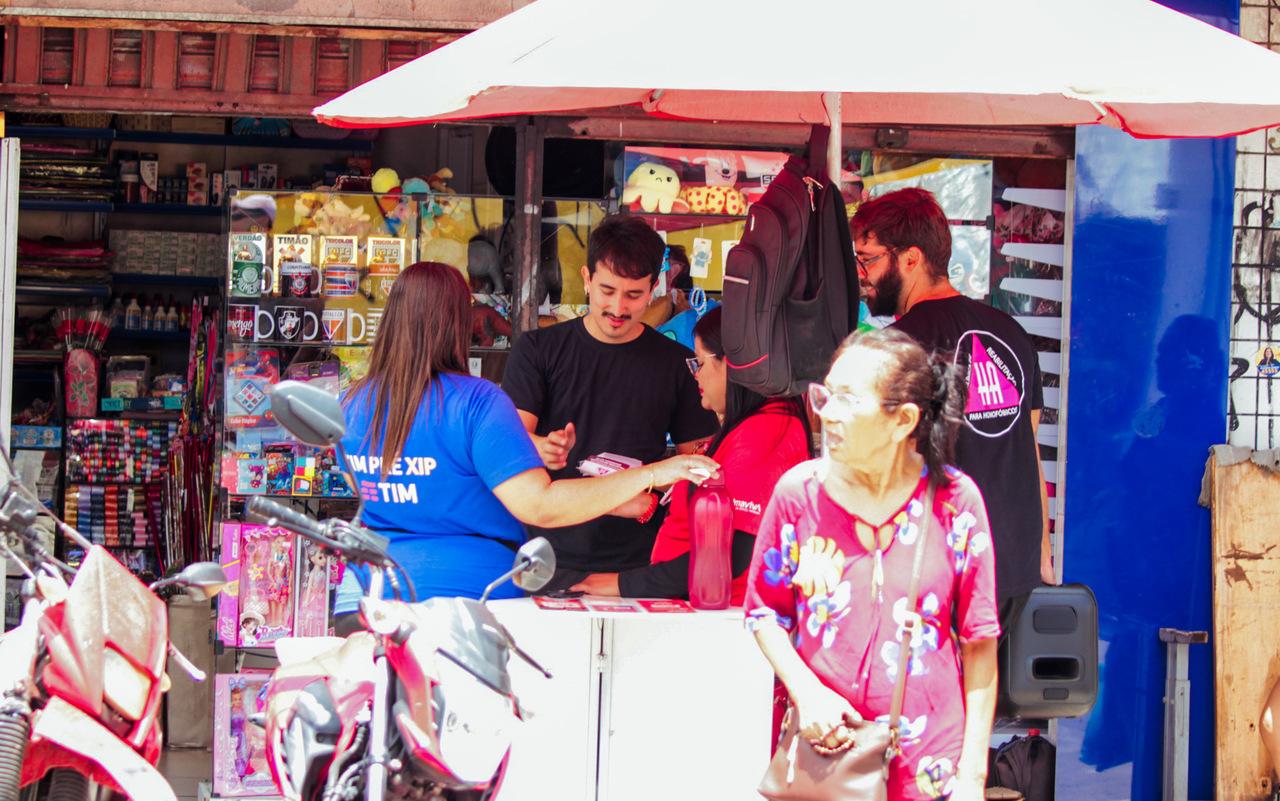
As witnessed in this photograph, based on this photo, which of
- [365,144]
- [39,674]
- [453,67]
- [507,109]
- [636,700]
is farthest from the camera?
[365,144]

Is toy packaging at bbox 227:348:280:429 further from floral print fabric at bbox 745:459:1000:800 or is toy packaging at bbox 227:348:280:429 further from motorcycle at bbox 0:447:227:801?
floral print fabric at bbox 745:459:1000:800

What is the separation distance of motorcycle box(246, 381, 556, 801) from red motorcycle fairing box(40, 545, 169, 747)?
318mm

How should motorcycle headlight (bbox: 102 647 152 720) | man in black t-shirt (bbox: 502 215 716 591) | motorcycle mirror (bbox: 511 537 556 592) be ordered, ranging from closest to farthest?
motorcycle headlight (bbox: 102 647 152 720) < motorcycle mirror (bbox: 511 537 556 592) < man in black t-shirt (bbox: 502 215 716 591)

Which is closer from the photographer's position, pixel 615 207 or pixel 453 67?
pixel 453 67

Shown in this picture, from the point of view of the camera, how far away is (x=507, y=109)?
4.13 meters

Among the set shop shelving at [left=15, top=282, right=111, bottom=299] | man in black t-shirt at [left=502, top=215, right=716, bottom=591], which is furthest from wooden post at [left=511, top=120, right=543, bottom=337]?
shop shelving at [left=15, top=282, right=111, bottom=299]

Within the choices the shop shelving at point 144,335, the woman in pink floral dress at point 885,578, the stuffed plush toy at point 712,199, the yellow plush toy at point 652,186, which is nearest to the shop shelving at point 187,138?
the shop shelving at point 144,335

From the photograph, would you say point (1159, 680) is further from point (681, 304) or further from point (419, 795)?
point (419, 795)

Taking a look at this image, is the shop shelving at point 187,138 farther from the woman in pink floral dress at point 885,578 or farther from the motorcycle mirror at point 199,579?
the woman in pink floral dress at point 885,578

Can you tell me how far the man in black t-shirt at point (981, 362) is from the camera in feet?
12.7

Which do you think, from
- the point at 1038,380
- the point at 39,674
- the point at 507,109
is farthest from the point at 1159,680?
the point at 39,674

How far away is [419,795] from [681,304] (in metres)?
3.11

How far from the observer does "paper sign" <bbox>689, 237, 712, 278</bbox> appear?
5660 millimetres

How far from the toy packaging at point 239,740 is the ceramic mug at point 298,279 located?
1.50 meters
